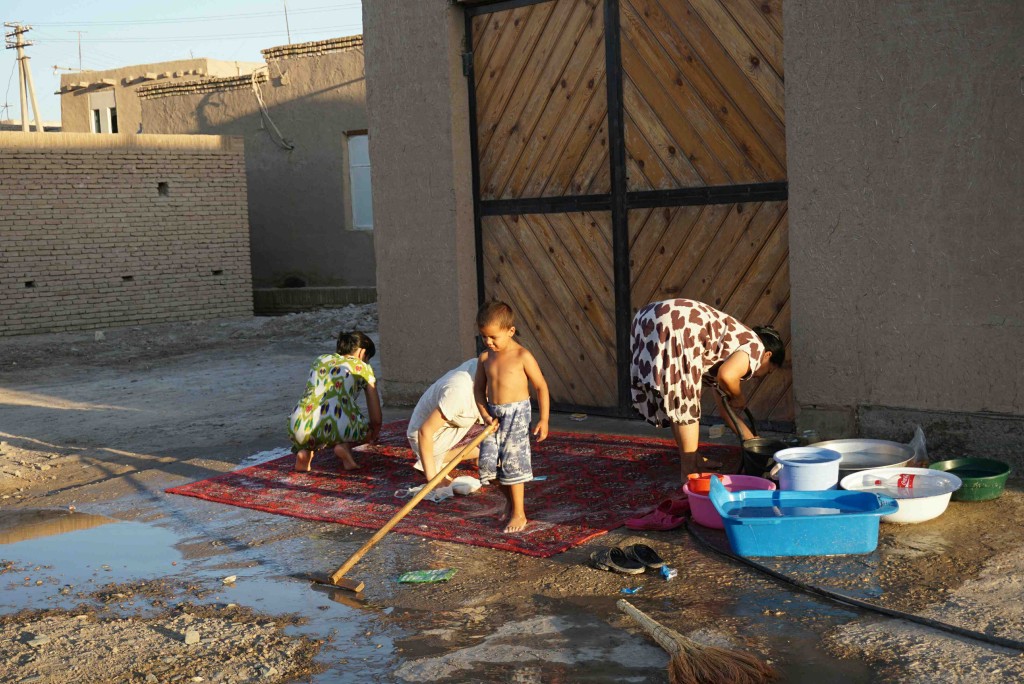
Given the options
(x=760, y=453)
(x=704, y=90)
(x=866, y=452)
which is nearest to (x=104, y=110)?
(x=704, y=90)

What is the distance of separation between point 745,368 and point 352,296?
48.5 ft

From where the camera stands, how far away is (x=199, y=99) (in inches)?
923

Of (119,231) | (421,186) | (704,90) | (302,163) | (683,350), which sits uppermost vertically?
(302,163)

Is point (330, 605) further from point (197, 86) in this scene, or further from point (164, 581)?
point (197, 86)

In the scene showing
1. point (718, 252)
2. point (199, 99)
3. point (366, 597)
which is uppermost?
point (199, 99)

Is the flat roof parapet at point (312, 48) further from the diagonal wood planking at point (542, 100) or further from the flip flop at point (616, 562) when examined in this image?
the flip flop at point (616, 562)

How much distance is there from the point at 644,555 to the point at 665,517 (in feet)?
1.98

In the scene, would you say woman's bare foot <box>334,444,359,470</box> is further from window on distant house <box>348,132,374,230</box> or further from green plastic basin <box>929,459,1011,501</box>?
window on distant house <box>348,132,374,230</box>

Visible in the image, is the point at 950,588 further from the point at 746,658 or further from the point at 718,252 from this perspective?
the point at 718,252

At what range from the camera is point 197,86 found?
2341cm

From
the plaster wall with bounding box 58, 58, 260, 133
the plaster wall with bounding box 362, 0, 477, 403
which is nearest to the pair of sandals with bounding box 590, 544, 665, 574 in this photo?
the plaster wall with bounding box 362, 0, 477, 403

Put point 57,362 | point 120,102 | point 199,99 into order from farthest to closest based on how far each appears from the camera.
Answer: point 120,102 → point 199,99 → point 57,362

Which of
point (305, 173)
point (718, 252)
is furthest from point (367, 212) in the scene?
point (718, 252)

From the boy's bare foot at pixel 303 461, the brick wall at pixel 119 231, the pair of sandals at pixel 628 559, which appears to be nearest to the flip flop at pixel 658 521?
the pair of sandals at pixel 628 559
